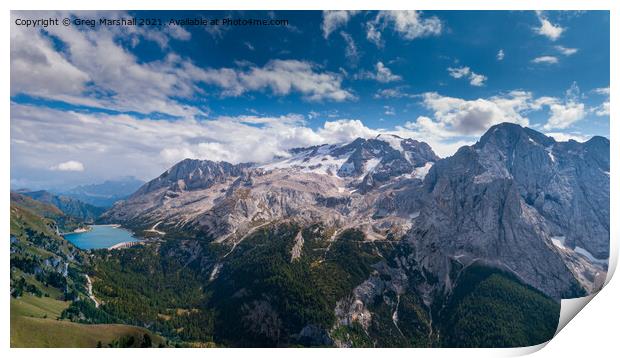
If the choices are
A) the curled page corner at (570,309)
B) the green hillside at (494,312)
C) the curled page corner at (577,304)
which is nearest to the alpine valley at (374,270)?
the green hillside at (494,312)

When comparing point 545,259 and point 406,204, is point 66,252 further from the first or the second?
point 545,259

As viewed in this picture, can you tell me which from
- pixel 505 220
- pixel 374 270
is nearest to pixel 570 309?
pixel 374 270

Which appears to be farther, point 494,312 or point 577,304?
point 494,312

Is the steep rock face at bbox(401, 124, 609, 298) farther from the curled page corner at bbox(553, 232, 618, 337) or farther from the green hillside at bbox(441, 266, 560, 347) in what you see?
the curled page corner at bbox(553, 232, 618, 337)

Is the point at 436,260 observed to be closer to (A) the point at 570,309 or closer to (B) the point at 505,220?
(B) the point at 505,220

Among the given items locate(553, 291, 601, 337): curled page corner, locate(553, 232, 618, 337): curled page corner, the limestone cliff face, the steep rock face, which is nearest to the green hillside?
the limestone cliff face

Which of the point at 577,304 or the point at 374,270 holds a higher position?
the point at 577,304

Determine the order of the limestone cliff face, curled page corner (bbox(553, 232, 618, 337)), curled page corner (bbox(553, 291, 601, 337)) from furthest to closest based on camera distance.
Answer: the limestone cliff face
curled page corner (bbox(553, 232, 618, 337))
curled page corner (bbox(553, 291, 601, 337))

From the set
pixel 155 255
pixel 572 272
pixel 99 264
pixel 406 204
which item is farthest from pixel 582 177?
pixel 99 264
